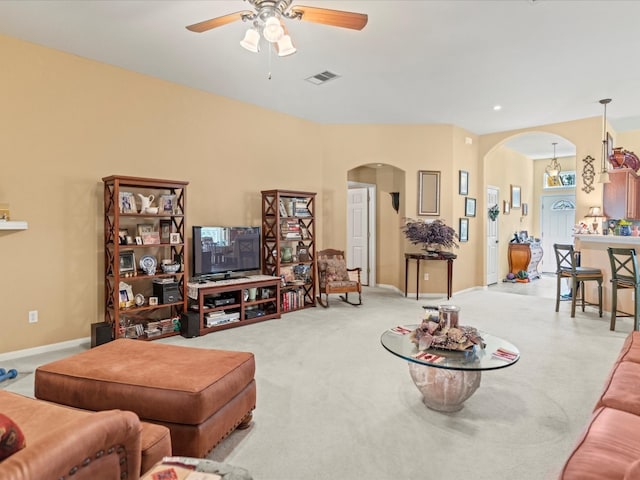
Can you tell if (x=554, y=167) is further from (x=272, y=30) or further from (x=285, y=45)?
(x=272, y=30)

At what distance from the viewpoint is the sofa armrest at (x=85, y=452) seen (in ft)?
3.31

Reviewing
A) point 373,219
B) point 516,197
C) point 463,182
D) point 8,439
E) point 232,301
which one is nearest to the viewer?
point 8,439

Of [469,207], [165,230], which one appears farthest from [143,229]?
[469,207]

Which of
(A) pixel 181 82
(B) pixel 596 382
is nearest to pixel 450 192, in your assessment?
(B) pixel 596 382

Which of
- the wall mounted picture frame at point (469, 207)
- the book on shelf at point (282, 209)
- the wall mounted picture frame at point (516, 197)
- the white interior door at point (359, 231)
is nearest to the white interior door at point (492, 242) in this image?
the wall mounted picture frame at point (516, 197)

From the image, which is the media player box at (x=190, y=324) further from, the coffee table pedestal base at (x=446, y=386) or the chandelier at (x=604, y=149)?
the chandelier at (x=604, y=149)

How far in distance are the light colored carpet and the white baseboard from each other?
95mm

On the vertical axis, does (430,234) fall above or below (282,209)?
below

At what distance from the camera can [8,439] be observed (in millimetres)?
1031

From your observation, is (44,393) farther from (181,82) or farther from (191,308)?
(181,82)

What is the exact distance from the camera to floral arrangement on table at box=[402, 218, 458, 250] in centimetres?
616

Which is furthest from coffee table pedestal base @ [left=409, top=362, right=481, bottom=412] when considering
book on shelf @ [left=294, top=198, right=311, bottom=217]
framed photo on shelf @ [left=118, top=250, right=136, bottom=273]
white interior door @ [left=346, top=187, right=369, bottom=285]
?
white interior door @ [left=346, top=187, right=369, bottom=285]

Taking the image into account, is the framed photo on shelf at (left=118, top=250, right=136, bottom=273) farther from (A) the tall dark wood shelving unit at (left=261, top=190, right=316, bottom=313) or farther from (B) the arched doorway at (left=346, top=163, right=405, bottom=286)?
(B) the arched doorway at (left=346, top=163, right=405, bottom=286)

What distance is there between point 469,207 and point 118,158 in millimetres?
5811
